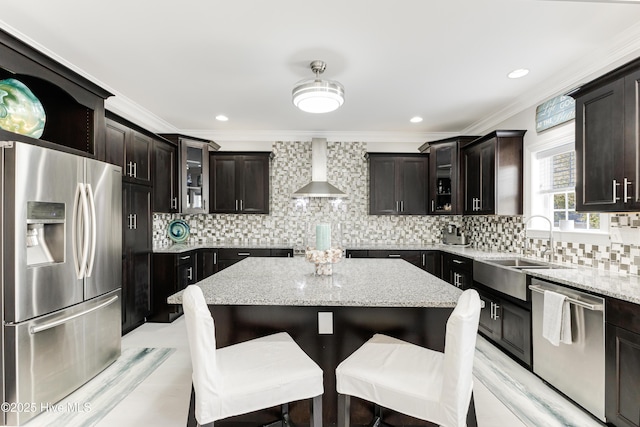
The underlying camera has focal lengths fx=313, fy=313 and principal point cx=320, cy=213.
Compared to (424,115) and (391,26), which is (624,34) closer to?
(391,26)

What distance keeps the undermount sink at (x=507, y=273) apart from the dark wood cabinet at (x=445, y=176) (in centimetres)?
120

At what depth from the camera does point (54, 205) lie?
7.22 feet

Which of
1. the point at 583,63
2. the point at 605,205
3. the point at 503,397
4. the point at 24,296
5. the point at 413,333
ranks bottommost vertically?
the point at 503,397

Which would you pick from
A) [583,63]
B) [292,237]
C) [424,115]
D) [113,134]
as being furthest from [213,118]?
[583,63]

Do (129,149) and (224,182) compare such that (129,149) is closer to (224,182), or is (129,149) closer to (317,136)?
(224,182)

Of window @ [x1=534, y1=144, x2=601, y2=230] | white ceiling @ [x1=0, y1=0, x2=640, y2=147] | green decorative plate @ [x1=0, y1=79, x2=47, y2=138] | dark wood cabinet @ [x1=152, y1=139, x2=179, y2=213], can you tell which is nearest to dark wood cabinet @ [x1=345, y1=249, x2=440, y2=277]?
window @ [x1=534, y1=144, x2=601, y2=230]

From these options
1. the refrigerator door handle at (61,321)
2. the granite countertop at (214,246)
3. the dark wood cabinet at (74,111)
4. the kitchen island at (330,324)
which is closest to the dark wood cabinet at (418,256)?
the granite countertop at (214,246)

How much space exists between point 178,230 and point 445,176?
164 inches

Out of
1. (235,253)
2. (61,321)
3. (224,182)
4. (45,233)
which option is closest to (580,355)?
(61,321)

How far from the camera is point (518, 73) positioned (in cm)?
296

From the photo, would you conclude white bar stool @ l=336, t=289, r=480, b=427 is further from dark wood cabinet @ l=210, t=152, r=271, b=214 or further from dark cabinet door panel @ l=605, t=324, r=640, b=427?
dark wood cabinet @ l=210, t=152, r=271, b=214

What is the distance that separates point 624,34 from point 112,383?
4.82 meters

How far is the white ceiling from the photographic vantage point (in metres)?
2.08

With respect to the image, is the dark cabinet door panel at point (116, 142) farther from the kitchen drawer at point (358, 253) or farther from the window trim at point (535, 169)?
the window trim at point (535, 169)
